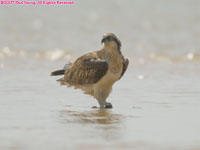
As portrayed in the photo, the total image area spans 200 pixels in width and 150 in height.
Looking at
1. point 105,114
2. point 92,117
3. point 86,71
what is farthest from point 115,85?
point 92,117

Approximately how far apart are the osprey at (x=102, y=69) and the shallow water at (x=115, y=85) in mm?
286

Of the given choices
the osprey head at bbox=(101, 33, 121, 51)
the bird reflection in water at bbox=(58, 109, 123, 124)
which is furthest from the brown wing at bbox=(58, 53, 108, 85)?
→ the bird reflection in water at bbox=(58, 109, 123, 124)

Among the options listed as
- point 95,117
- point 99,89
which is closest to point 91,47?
point 99,89

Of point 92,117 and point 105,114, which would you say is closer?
point 92,117

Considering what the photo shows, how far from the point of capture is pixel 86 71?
865 centimetres

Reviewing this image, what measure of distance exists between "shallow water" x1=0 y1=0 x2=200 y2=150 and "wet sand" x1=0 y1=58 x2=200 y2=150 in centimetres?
1

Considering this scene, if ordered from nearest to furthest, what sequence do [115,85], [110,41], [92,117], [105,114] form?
[92,117]
[105,114]
[110,41]
[115,85]

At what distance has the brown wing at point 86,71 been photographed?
8383 millimetres

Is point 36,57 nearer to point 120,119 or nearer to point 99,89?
point 99,89

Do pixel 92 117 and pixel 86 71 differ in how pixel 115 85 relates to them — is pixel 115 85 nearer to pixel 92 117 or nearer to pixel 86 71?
pixel 86 71

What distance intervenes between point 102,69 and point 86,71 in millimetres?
373

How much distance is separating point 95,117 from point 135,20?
1209cm

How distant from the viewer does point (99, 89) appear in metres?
8.64

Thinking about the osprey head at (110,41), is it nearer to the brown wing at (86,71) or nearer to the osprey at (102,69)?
the osprey at (102,69)
